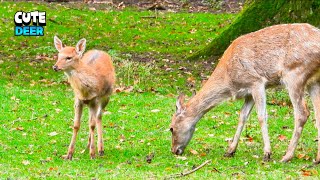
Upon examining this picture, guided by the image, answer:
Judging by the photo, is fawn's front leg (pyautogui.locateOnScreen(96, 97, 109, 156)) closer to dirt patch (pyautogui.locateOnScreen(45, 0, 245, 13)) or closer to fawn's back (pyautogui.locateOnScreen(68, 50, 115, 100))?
fawn's back (pyautogui.locateOnScreen(68, 50, 115, 100))

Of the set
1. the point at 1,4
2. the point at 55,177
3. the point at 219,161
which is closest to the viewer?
the point at 55,177

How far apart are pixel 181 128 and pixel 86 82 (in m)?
1.55

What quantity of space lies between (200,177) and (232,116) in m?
4.85

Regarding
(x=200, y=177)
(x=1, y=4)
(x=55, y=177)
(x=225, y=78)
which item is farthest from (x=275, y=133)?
(x=1, y=4)

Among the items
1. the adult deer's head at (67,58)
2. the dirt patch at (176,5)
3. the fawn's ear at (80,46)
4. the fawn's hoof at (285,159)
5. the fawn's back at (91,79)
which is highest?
the fawn's ear at (80,46)

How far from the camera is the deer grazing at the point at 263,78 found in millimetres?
9570

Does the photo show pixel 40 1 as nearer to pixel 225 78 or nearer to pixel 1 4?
pixel 1 4

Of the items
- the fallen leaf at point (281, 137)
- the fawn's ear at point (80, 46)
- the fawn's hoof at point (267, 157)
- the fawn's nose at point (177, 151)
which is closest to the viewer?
the fawn's hoof at point (267, 157)

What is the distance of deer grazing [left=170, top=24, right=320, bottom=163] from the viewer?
957cm

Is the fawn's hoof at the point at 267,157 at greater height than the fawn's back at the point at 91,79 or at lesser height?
lesser

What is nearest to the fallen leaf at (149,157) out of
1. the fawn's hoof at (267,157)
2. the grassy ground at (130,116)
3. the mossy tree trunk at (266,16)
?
the grassy ground at (130,116)

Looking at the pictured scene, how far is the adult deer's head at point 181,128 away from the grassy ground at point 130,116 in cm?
19

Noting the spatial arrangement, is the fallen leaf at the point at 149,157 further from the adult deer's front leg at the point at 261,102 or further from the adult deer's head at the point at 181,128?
the adult deer's front leg at the point at 261,102

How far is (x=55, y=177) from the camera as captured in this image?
27.3ft
